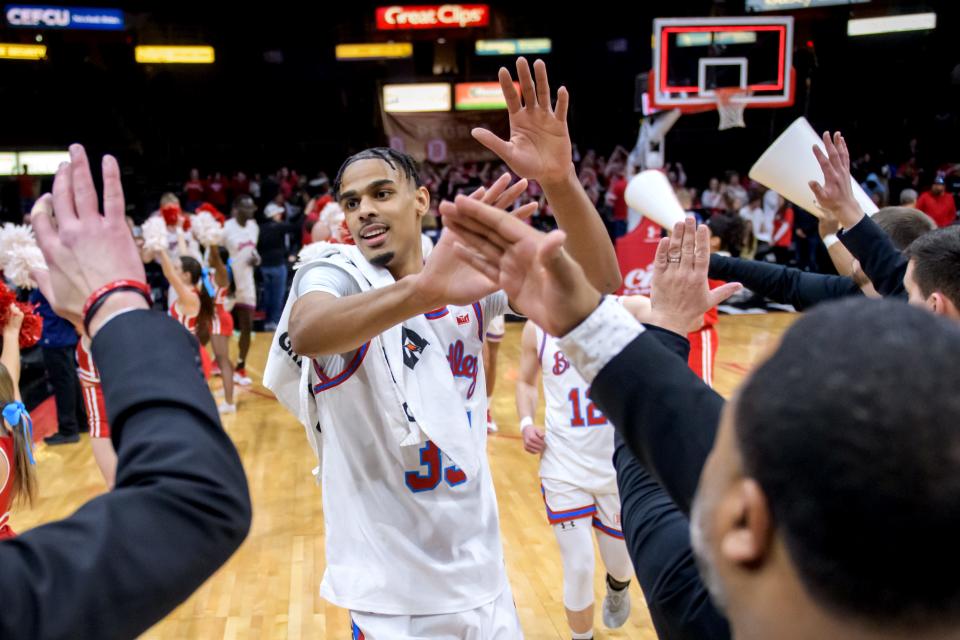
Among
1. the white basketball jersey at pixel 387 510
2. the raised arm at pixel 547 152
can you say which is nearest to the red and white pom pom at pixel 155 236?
the white basketball jersey at pixel 387 510

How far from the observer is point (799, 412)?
77cm

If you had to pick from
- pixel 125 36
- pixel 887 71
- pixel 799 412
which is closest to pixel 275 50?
pixel 125 36

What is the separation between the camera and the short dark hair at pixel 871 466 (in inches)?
28.3

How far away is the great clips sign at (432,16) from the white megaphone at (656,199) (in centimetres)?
1589

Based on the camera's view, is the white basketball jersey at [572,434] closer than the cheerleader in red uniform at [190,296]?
Yes

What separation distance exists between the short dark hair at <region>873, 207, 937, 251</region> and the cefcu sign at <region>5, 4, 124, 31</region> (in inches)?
711

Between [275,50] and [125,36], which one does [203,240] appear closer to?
[125,36]

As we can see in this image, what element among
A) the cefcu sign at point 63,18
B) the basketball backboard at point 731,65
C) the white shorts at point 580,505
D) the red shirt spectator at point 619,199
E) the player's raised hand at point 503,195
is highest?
the cefcu sign at point 63,18

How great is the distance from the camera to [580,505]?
3.80m

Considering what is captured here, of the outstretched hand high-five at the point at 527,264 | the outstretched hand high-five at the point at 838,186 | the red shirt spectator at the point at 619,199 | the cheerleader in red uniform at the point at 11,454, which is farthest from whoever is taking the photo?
the red shirt spectator at the point at 619,199

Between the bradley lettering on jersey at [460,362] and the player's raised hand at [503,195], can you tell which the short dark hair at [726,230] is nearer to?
the bradley lettering on jersey at [460,362]

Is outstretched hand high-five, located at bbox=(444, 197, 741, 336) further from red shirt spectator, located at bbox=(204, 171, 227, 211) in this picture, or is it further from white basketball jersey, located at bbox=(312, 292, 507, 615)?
red shirt spectator, located at bbox=(204, 171, 227, 211)

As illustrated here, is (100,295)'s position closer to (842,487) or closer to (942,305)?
(842,487)

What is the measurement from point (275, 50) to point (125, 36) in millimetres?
3824
